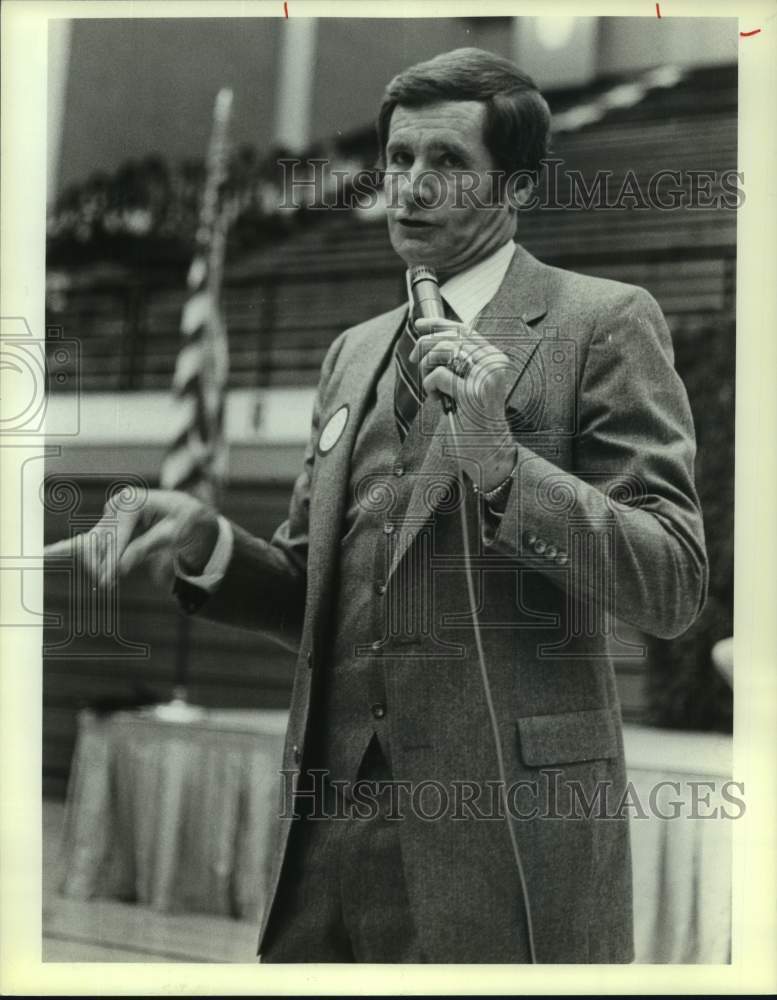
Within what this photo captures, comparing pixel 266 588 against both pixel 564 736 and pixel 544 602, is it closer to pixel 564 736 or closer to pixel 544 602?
pixel 544 602

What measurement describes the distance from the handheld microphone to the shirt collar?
0.11ft

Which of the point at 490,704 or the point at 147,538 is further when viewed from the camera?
the point at 147,538

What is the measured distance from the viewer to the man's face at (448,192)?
2.65m

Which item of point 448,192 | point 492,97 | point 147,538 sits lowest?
point 147,538

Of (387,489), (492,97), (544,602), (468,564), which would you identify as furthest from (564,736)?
(492,97)

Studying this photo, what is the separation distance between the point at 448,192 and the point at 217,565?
38.6 inches

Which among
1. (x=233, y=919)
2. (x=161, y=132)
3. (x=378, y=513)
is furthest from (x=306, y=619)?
(x=161, y=132)

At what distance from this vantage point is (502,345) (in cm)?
262

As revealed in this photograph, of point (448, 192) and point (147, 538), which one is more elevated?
point (448, 192)

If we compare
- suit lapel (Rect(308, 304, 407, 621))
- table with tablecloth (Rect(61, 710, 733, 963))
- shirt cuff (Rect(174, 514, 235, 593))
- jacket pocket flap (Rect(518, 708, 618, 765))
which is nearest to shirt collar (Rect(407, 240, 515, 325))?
suit lapel (Rect(308, 304, 407, 621))

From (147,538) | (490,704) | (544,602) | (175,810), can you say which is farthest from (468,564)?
(175,810)

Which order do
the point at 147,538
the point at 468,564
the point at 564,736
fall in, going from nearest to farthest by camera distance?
the point at 564,736 → the point at 468,564 → the point at 147,538

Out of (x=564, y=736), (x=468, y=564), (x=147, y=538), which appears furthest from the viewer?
(x=147, y=538)

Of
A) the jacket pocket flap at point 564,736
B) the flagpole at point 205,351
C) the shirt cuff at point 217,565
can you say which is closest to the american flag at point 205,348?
the flagpole at point 205,351
